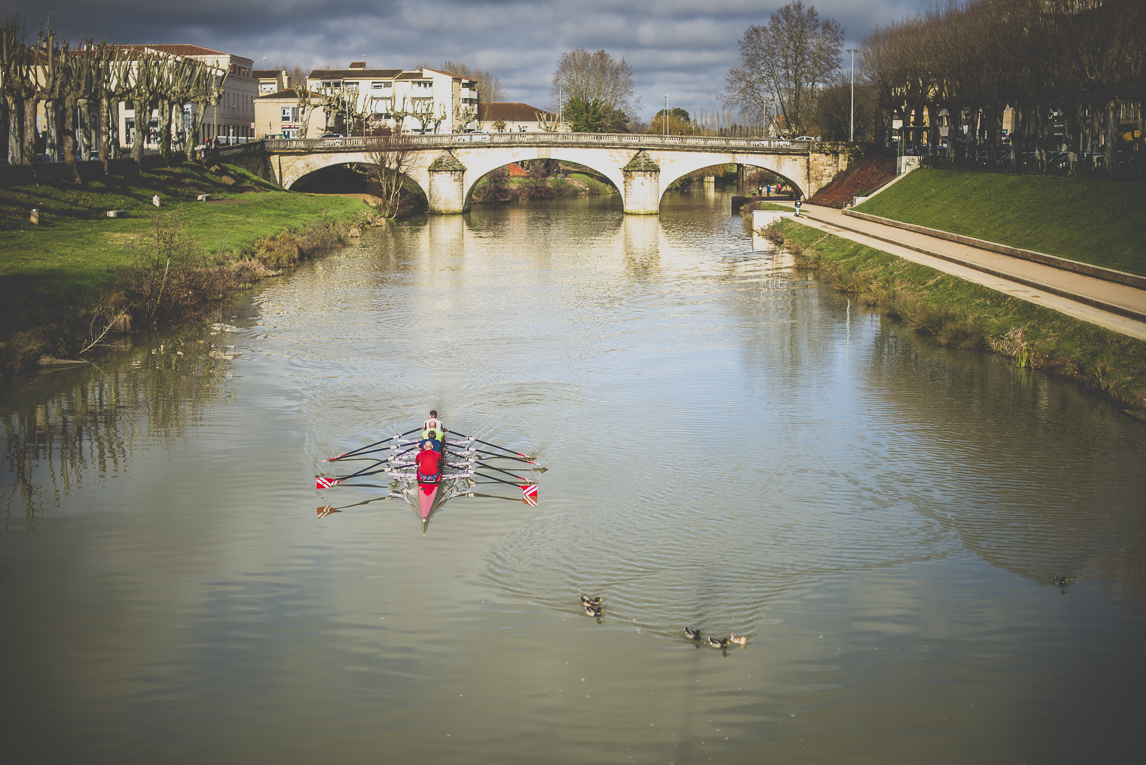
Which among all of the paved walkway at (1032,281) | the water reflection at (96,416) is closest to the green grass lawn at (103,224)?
the water reflection at (96,416)

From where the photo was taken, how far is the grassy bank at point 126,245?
27531 mm

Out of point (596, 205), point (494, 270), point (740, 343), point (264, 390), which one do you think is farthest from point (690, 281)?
point (596, 205)

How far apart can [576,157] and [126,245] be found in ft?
183

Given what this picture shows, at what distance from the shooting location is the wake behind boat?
16.3 metres

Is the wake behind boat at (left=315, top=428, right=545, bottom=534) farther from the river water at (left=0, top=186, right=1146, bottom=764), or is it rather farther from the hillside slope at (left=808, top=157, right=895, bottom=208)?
the hillside slope at (left=808, top=157, right=895, bottom=208)

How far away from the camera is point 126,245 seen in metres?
37.2

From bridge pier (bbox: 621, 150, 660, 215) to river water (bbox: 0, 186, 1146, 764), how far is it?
61.3 metres

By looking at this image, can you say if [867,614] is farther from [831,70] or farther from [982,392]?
[831,70]

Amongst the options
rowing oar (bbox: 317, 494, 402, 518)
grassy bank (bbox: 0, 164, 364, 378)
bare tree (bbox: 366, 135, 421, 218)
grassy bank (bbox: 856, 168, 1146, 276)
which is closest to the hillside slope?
grassy bank (bbox: 856, 168, 1146, 276)

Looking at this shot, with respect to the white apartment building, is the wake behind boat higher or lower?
lower

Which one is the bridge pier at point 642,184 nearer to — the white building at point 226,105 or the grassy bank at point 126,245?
the grassy bank at point 126,245

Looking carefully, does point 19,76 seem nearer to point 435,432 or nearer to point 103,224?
point 103,224

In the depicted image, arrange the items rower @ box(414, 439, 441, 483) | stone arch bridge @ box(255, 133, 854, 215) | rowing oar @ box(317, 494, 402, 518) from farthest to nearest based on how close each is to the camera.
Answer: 1. stone arch bridge @ box(255, 133, 854, 215)
2. rower @ box(414, 439, 441, 483)
3. rowing oar @ box(317, 494, 402, 518)

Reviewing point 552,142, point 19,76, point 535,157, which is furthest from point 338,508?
point 535,157
